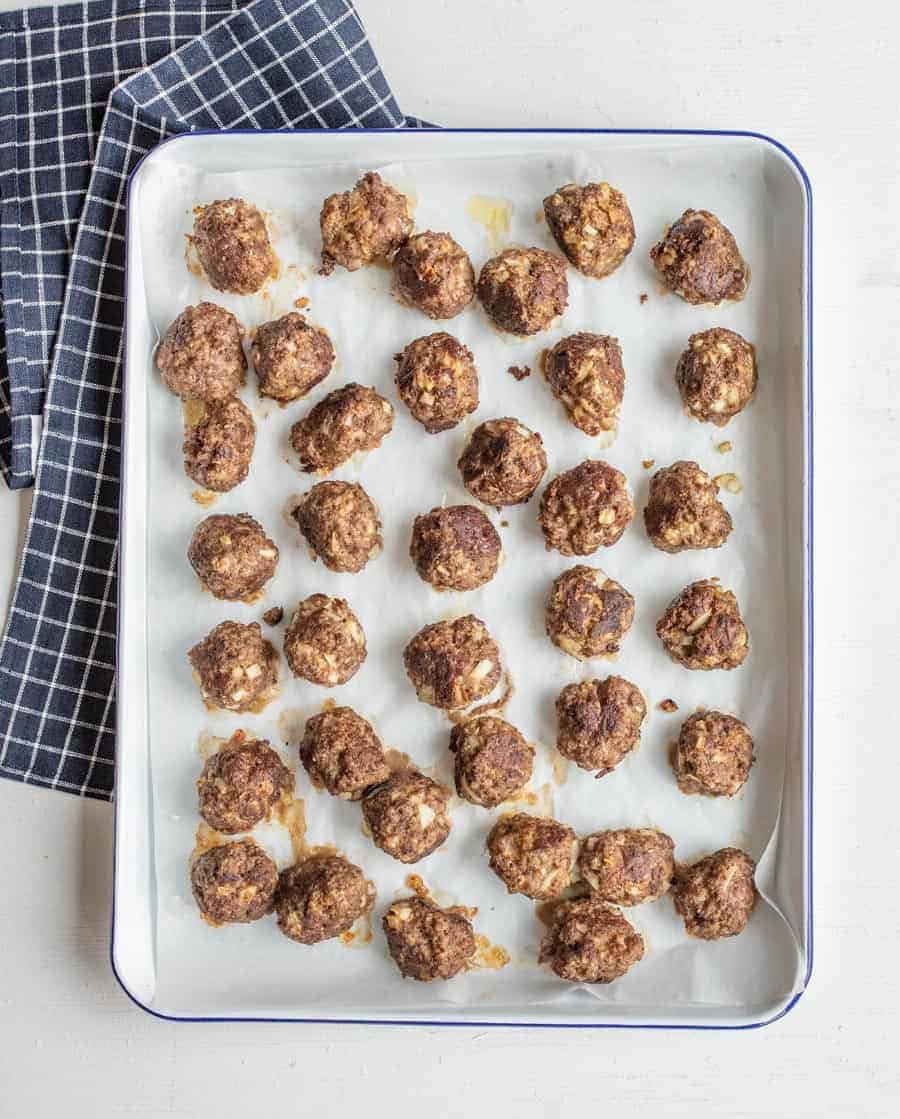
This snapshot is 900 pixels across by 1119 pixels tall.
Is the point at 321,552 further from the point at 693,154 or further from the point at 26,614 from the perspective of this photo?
the point at 693,154

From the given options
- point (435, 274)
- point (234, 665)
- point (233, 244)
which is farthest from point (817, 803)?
point (233, 244)

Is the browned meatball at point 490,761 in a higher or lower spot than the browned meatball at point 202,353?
lower

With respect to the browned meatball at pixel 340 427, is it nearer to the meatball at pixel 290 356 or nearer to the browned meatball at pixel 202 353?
the meatball at pixel 290 356

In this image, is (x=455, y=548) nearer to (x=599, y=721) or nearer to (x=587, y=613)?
(x=587, y=613)

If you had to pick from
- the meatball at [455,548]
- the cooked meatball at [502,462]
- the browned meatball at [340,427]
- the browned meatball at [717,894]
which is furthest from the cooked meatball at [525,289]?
the browned meatball at [717,894]

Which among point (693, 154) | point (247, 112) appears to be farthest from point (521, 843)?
point (247, 112)
